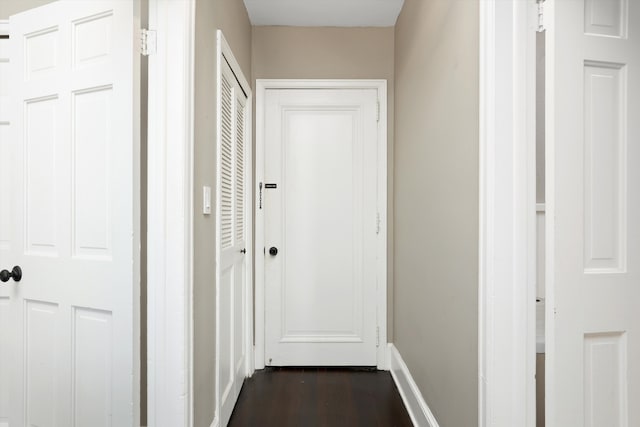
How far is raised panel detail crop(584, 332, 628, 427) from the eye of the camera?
106 centimetres

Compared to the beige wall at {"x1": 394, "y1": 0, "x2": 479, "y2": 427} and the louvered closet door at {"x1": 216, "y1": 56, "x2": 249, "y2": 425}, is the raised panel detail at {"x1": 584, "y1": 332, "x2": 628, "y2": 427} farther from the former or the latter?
the louvered closet door at {"x1": 216, "y1": 56, "x2": 249, "y2": 425}

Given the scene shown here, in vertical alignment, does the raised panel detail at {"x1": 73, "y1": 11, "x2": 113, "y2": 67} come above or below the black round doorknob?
above

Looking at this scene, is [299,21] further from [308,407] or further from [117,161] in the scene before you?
[308,407]

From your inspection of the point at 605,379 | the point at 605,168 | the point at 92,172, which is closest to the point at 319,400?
the point at 605,379

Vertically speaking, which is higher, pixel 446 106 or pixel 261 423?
pixel 446 106

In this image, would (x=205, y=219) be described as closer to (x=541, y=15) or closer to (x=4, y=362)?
(x=4, y=362)

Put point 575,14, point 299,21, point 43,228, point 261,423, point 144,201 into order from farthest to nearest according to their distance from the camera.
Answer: point 299,21
point 261,423
point 43,228
point 144,201
point 575,14

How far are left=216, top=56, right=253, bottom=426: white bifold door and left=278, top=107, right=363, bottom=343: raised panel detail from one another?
335mm

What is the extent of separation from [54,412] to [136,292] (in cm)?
65

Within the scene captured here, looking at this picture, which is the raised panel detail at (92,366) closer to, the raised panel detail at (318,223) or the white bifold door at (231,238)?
the white bifold door at (231,238)

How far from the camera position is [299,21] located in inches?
101

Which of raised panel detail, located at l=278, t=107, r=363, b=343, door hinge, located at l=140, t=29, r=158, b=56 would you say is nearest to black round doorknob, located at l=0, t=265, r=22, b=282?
door hinge, located at l=140, t=29, r=158, b=56

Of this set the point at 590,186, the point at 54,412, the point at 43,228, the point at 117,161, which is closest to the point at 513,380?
the point at 590,186

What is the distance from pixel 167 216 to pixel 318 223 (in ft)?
4.91
